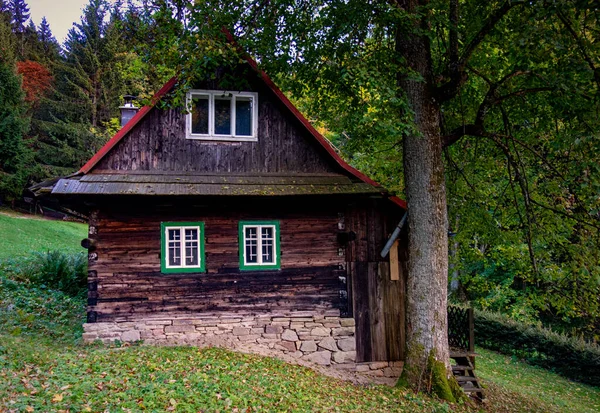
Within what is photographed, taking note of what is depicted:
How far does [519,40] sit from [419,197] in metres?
3.47

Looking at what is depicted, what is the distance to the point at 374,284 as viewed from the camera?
421 inches

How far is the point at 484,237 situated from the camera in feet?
40.4

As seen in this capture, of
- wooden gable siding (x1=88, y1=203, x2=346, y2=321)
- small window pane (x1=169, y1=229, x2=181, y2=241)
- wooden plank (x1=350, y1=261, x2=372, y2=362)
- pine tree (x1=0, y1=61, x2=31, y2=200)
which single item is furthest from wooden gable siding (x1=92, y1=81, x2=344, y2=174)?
pine tree (x1=0, y1=61, x2=31, y2=200)

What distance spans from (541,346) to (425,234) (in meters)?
11.8

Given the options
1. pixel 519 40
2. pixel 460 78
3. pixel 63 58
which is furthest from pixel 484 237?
pixel 63 58

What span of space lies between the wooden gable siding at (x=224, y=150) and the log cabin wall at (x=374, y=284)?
143 centimetres

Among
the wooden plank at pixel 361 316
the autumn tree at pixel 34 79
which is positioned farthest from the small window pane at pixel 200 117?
the autumn tree at pixel 34 79

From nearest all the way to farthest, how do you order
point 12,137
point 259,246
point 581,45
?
point 581,45, point 259,246, point 12,137

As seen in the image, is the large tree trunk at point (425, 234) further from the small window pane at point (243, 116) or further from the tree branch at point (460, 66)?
the small window pane at point (243, 116)

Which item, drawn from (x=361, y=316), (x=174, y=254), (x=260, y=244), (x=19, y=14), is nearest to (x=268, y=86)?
(x=260, y=244)

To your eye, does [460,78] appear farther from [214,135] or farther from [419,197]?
[214,135]

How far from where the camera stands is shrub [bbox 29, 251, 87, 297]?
14250mm

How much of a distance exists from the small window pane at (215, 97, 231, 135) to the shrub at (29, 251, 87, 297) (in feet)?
25.6

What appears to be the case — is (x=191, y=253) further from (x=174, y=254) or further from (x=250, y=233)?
(x=250, y=233)
